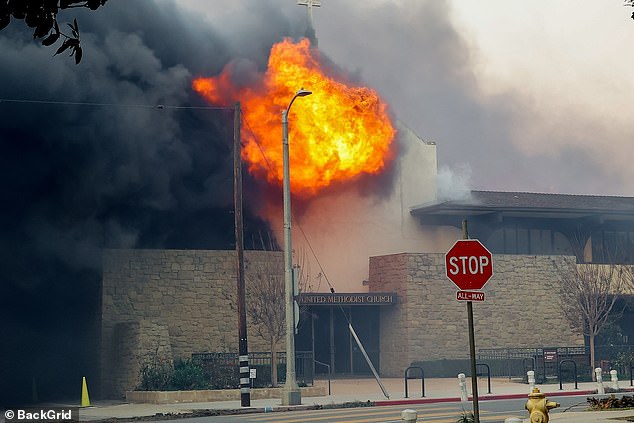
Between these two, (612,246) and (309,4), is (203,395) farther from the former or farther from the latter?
(612,246)

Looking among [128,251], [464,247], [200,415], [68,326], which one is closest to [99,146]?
[128,251]

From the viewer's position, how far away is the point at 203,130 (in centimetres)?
3984

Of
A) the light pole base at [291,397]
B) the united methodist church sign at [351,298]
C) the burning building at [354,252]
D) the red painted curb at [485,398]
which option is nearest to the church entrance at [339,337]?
the burning building at [354,252]

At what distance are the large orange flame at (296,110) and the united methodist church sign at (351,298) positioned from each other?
475 centimetres

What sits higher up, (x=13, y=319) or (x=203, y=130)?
(x=203, y=130)

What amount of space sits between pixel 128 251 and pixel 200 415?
39.3 ft

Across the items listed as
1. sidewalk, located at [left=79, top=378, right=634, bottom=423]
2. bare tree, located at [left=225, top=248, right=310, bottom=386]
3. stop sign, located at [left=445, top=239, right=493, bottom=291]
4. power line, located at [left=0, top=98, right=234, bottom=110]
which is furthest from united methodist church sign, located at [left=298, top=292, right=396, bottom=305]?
stop sign, located at [left=445, top=239, right=493, bottom=291]

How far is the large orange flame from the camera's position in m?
38.5

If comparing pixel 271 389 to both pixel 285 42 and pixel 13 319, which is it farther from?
pixel 285 42

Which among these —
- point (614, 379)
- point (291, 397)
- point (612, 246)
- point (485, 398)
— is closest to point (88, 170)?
point (291, 397)

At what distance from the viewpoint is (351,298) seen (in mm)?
39688

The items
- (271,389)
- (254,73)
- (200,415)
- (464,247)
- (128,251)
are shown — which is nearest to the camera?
(464,247)

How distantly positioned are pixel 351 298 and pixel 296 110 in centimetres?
771

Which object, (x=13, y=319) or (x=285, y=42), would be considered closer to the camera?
(x=13, y=319)
